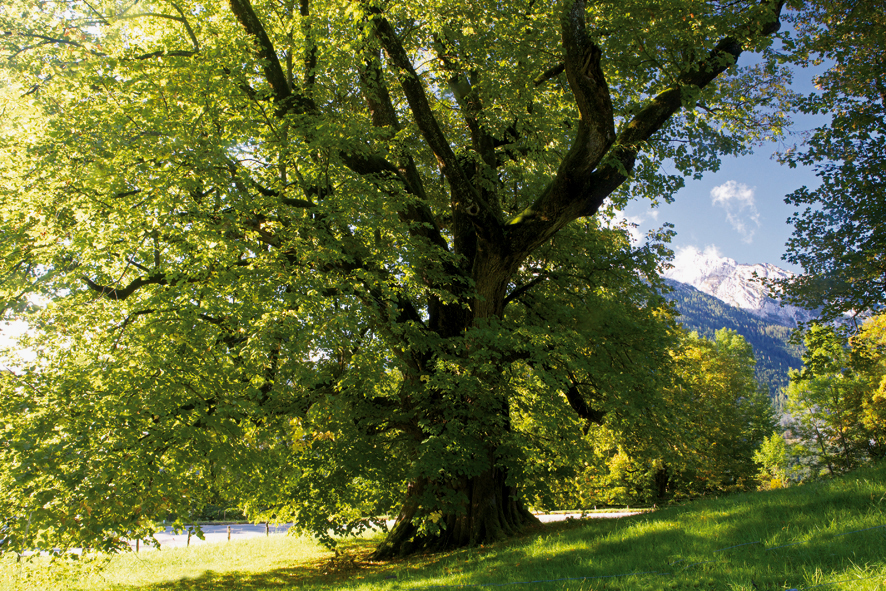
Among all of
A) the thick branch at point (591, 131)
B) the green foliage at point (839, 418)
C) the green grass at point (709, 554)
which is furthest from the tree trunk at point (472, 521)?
the green foliage at point (839, 418)

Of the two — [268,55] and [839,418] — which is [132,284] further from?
[839,418]

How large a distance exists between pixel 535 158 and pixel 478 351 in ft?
16.5

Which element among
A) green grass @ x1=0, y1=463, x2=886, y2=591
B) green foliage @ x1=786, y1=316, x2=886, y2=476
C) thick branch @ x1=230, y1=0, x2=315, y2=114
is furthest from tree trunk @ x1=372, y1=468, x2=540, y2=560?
green foliage @ x1=786, y1=316, x2=886, y2=476

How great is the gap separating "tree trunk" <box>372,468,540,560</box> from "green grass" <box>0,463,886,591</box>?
803mm

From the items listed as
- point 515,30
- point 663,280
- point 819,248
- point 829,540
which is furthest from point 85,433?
point 819,248

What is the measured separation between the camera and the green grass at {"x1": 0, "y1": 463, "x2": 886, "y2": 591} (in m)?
3.97

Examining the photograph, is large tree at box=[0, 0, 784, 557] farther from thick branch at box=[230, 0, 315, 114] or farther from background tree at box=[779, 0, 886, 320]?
background tree at box=[779, 0, 886, 320]

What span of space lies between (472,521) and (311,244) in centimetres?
651

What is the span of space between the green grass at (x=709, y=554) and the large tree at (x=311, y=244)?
186 centimetres

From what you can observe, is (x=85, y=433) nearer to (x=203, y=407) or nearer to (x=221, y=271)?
(x=203, y=407)

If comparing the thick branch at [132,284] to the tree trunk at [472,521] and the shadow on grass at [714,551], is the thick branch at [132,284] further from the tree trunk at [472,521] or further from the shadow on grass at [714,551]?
the tree trunk at [472,521]

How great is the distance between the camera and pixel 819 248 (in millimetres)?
15531

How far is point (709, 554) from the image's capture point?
502 centimetres

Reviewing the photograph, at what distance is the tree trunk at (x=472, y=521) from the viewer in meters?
10.5
